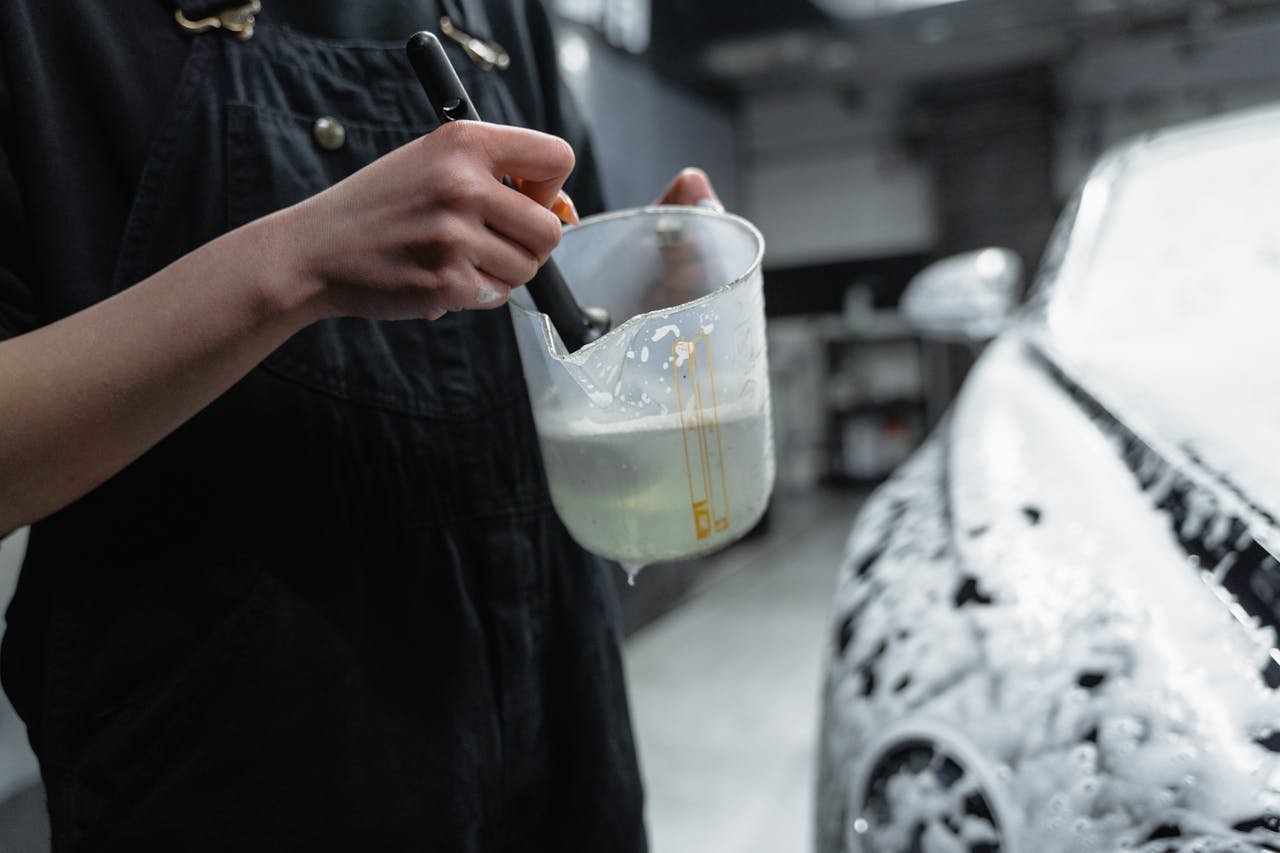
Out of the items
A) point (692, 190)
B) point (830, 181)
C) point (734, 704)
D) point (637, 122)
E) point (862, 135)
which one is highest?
point (692, 190)

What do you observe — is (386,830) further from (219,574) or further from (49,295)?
(49,295)

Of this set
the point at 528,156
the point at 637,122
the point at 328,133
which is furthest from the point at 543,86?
the point at 637,122

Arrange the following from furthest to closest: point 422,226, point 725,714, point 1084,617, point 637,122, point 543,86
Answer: point 637,122 < point 725,714 < point 543,86 < point 1084,617 < point 422,226

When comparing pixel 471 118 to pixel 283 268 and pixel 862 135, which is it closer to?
pixel 283 268

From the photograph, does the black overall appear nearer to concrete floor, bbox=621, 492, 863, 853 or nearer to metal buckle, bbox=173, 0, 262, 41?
metal buckle, bbox=173, 0, 262, 41

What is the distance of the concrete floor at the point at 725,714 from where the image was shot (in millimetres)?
1914

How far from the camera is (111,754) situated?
57cm

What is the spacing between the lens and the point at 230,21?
62cm

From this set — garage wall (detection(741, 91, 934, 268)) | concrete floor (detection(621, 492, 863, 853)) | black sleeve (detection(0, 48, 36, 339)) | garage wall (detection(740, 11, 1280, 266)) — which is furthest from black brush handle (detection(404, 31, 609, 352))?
garage wall (detection(741, 91, 934, 268))

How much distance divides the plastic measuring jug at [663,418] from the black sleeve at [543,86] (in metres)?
0.21

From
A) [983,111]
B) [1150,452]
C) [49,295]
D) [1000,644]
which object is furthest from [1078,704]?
[983,111]

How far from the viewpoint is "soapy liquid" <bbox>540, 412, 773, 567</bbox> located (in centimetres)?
61

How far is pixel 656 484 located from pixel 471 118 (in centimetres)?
26

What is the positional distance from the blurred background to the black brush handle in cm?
346
